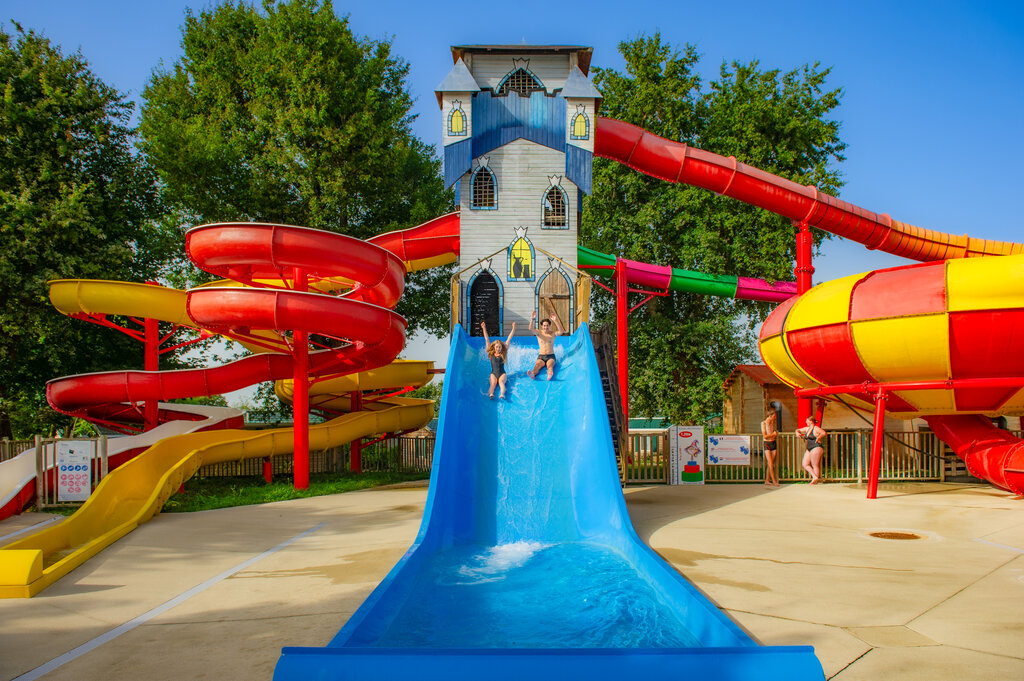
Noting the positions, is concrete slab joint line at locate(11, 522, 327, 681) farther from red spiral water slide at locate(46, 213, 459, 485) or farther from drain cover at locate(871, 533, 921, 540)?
→ drain cover at locate(871, 533, 921, 540)

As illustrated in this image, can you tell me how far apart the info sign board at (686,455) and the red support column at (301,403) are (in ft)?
26.8

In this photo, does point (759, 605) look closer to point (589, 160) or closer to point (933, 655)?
point (933, 655)

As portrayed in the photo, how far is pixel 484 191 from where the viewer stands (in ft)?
50.0

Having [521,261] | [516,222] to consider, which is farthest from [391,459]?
[516,222]

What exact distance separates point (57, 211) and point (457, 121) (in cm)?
1203

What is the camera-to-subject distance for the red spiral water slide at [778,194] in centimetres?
1584

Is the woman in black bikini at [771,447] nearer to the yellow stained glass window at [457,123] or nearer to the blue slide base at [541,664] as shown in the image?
the yellow stained glass window at [457,123]

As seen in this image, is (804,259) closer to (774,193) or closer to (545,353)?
(774,193)

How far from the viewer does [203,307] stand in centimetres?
1316

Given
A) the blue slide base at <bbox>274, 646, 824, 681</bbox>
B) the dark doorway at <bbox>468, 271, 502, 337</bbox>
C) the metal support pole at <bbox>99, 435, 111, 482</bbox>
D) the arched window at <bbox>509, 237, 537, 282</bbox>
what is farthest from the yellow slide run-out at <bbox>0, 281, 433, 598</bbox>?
the arched window at <bbox>509, 237, 537, 282</bbox>

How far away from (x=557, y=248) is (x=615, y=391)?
11.4ft

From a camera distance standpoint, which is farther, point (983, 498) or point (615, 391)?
point (615, 391)

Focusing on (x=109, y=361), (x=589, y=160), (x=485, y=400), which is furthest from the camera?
(x=109, y=361)

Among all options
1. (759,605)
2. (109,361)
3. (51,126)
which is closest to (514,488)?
(759,605)
